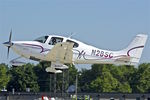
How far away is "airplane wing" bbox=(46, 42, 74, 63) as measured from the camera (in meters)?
47.2

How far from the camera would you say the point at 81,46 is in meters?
49.4

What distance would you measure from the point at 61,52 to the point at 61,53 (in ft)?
0.49

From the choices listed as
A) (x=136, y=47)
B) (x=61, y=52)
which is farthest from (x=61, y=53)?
(x=136, y=47)

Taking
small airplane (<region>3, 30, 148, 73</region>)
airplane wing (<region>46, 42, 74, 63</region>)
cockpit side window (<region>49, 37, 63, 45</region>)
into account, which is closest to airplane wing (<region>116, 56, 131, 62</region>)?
small airplane (<region>3, 30, 148, 73</region>)

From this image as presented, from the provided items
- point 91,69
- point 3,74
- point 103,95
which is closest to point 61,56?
point 103,95

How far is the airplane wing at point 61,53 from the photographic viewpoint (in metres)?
47.2

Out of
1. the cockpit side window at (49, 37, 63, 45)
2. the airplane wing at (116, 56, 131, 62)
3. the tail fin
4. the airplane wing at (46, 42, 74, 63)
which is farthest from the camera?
the tail fin

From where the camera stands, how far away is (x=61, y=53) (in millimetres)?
48531

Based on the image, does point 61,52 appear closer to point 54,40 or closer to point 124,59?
point 54,40

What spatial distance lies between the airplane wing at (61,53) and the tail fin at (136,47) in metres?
5.83

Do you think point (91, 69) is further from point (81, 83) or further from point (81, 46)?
point (81, 46)

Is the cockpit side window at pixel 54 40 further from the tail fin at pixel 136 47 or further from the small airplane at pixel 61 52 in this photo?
the tail fin at pixel 136 47

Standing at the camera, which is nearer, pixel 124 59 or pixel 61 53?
pixel 61 53

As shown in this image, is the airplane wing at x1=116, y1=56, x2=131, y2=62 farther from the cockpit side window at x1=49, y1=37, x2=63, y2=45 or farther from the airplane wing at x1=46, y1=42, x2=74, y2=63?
the cockpit side window at x1=49, y1=37, x2=63, y2=45
